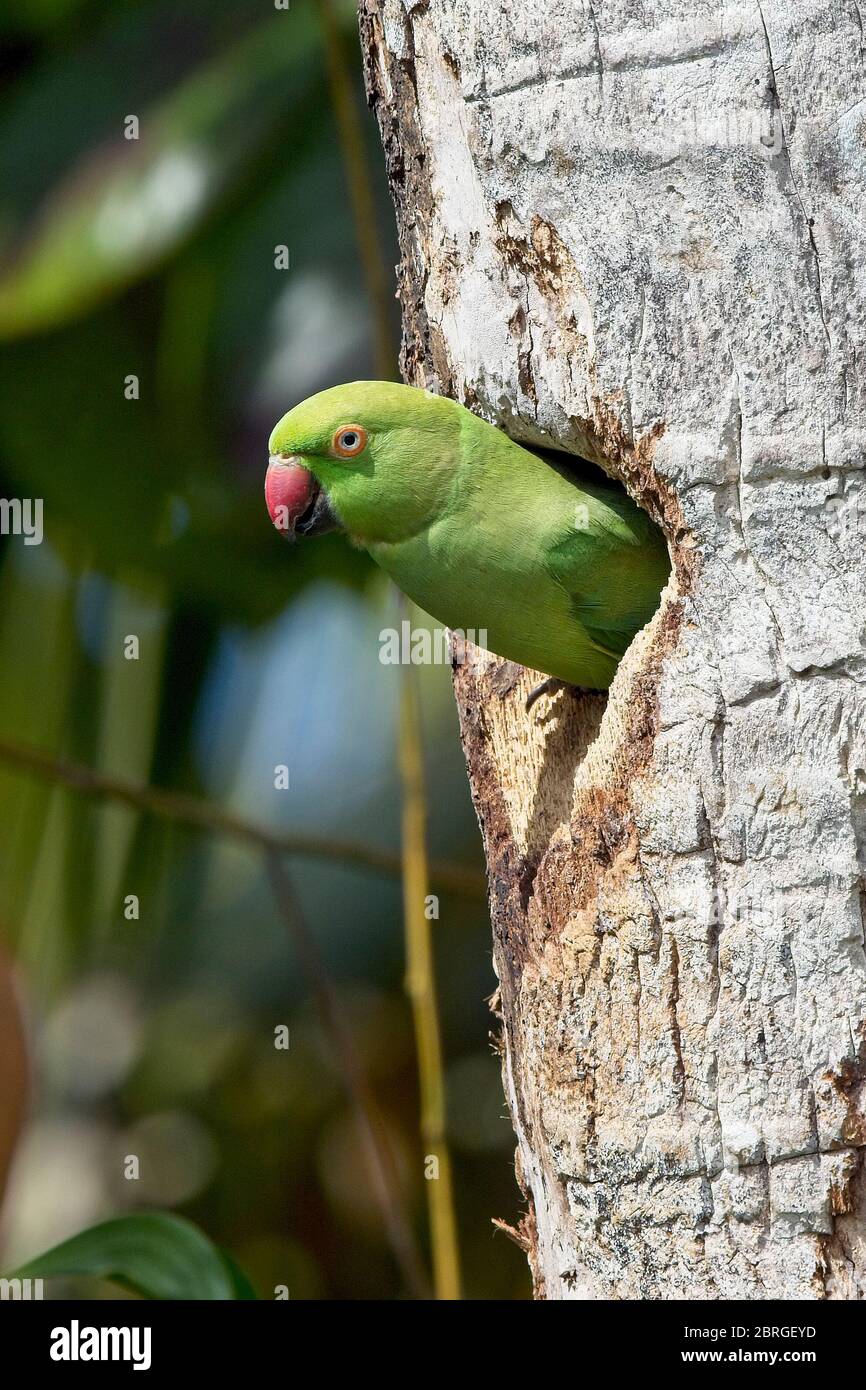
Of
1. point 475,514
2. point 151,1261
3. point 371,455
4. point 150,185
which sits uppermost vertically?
point 150,185

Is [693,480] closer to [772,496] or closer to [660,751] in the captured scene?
[772,496]

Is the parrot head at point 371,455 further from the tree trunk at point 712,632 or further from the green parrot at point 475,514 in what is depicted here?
the tree trunk at point 712,632

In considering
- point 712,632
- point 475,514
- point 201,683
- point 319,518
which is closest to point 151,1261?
point 319,518

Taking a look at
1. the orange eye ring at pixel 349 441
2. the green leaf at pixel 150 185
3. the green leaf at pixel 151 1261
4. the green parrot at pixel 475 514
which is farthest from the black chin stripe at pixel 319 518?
the green leaf at pixel 150 185

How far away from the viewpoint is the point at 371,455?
2.90 m

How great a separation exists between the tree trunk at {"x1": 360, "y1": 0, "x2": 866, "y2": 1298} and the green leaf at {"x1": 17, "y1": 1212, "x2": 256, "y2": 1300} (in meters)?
1.24

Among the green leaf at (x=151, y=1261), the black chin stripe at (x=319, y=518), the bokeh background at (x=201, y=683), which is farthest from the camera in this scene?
the bokeh background at (x=201, y=683)

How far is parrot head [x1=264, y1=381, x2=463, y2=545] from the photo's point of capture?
113 inches

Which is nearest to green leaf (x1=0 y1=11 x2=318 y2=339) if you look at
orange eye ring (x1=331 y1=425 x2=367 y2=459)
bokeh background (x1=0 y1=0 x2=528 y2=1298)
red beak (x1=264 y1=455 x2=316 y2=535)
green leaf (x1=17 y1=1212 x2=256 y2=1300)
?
bokeh background (x1=0 y1=0 x2=528 y2=1298)

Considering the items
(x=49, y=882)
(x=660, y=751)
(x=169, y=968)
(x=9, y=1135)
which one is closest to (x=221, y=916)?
(x=169, y=968)

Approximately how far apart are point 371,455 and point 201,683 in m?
3.51

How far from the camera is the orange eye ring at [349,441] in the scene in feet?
9.42

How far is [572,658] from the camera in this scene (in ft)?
9.79

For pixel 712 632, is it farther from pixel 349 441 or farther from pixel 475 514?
pixel 349 441
